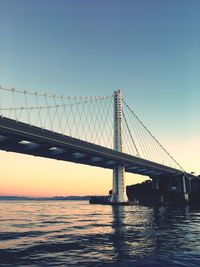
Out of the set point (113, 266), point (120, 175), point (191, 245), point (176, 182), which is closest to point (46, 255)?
point (113, 266)

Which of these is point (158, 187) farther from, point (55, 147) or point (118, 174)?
point (55, 147)

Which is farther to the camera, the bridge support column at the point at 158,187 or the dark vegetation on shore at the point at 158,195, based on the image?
the bridge support column at the point at 158,187

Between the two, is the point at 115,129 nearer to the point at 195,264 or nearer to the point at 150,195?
the point at 150,195

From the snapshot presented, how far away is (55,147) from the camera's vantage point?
7325 centimetres

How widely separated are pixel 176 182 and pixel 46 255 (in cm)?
13218

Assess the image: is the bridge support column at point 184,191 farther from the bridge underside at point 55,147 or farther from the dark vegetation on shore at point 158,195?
the bridge underside at point 55,147

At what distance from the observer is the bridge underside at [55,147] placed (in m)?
61.0

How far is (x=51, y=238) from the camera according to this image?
23.0 metres

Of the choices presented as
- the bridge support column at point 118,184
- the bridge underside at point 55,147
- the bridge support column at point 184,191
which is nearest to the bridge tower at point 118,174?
the bridge support column at point 118,184

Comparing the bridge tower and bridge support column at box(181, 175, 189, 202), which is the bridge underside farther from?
bridge support column at box(181, 175, 189, 202)

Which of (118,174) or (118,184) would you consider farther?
(118,184)

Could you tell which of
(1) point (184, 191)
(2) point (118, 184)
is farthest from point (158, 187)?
(2) point (118, 184)

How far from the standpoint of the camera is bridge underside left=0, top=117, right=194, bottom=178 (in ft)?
200

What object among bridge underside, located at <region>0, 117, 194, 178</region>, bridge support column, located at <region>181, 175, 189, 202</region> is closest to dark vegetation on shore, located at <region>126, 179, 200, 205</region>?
bridge support column, located at <region>181, 175, 189, 202</region>
